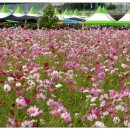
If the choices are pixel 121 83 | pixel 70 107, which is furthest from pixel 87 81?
pixel 70 107

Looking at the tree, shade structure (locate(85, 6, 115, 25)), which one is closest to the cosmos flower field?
shade structure (locate(85, 6, 115, 25))

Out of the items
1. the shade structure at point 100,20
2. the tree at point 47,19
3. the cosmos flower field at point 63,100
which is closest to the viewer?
the cosmos flower field at point 63,100

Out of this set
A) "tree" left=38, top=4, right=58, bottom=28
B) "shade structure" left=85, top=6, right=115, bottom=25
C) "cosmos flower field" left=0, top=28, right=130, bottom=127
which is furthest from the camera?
"tree" left=38, top=4, right=58, bottom=28

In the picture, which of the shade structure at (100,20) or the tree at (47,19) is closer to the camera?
the shade structure at (100,20)

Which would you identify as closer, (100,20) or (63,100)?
(63,100)

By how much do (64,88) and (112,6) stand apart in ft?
304

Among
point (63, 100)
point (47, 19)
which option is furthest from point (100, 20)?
point (63, 100)

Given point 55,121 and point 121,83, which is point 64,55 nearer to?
point 121,83

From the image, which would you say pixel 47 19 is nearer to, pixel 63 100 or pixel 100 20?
pixel 100 20

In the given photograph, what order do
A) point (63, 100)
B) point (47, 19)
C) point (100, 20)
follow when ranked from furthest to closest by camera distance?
point (47, 19) → point (100, 20) → point (63, 100)

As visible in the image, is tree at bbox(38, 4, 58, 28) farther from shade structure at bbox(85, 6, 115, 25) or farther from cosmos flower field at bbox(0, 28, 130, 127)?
cosmos flower field at bbox(0, 28, 130, 127)

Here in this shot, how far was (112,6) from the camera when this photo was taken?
95.9 metres

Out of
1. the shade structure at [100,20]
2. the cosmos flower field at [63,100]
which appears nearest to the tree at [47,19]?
the shade structure at [100,20]

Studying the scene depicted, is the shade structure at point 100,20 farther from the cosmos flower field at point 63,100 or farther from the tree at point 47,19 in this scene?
the cosmos flower field at point 63,100
